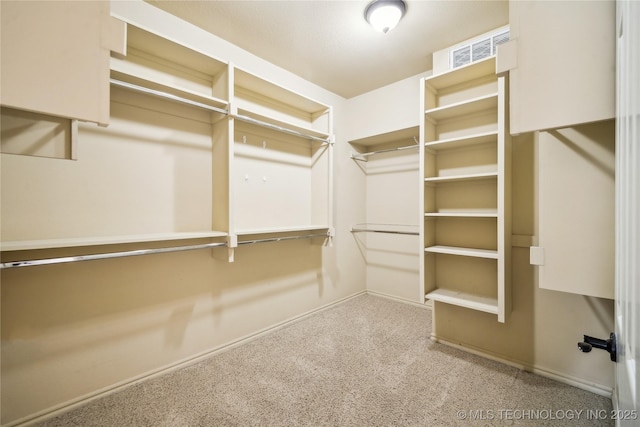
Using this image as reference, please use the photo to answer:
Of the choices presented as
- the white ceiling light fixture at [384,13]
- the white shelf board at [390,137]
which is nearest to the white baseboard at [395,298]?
the white shelf board at [390,137]

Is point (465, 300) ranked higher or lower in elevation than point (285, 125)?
lower

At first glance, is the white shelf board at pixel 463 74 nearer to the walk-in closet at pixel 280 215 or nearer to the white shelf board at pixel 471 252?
the walk-in closet at pixel 280 215

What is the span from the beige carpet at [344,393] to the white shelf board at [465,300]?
45 cm

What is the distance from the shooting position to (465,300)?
2049 millimetres

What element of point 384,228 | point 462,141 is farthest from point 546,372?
point 384,228

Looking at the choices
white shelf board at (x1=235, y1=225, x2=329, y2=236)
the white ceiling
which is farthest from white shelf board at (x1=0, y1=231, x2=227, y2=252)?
the white ceiling

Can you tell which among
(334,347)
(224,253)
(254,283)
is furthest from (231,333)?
(334,347)

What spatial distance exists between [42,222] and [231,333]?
1508 millimetres

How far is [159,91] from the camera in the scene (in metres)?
1.75

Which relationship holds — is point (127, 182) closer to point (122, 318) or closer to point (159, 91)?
point (159, 91)

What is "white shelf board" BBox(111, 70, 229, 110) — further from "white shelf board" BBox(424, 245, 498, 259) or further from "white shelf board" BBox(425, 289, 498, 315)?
"white shelf board" BBox(425, 289, 498, 315)

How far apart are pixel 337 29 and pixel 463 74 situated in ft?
3.63

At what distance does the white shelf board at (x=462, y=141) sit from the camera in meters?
1.97

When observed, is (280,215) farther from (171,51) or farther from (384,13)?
(384,13)
